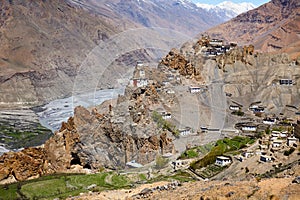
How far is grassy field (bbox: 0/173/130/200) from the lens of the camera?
1363 inches

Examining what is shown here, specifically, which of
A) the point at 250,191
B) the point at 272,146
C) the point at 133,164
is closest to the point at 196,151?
the point at 133,164

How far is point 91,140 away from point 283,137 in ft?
→ 59.9

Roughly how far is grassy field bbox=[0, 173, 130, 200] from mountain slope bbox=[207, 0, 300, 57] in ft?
335

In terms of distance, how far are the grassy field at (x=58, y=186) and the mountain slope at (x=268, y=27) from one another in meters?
102

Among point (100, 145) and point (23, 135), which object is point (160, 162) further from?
point (23, 135)

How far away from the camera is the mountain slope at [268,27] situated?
13725 centimetres

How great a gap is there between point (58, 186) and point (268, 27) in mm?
144169

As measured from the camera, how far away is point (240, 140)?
137 feet

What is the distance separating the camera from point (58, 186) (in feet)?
120

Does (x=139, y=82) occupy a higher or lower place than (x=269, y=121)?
higher

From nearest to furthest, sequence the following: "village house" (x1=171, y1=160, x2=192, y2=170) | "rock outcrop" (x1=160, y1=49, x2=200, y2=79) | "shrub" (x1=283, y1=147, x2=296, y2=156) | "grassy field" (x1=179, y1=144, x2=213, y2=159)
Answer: "shrub" (x1=283, y1=147, x2=296, y2=156) → "village house" (x1=171, y1=160, x2=192, y2=170) → "grassy field" (x1=179, y1=144, x2=213, y2=159) → "rock outcrop" (x1=160, y1=49, x2=200, y2=79)

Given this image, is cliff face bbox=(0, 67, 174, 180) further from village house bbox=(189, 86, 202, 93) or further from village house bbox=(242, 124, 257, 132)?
village house bbox=(189, 86, 202, 93)

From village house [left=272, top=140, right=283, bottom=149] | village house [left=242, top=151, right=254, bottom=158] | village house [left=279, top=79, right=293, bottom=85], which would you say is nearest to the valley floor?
village house [left=242, top=151, right=254, bottom=158]

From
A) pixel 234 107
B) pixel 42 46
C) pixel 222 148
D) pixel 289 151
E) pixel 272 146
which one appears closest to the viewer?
pixel 289 151
